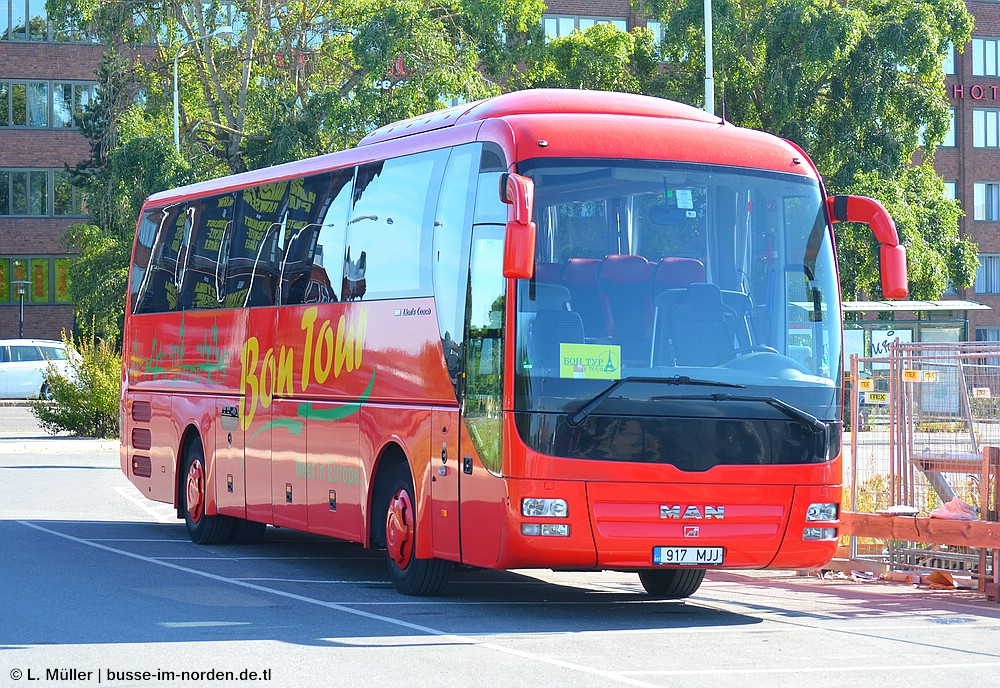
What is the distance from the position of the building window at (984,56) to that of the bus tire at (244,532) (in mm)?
64552

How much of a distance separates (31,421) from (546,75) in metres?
18.1

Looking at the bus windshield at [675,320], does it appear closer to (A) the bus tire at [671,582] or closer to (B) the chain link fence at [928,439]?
(A) the bus tire at [671,582]

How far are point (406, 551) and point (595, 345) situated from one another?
2582 mm

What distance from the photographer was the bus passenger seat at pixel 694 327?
11023mm

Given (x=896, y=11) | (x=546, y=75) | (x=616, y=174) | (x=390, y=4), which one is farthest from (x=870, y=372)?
(x=546, y=75)

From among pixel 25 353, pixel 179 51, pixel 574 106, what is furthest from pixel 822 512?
pixel 25 353

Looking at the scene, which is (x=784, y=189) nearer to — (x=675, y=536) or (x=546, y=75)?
(x=675, y=536)

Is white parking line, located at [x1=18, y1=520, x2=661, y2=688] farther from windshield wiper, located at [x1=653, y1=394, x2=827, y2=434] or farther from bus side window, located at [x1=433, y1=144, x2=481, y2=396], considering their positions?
windshield wiper, located at [x1=653, y1=394, x2=827, y2=434]

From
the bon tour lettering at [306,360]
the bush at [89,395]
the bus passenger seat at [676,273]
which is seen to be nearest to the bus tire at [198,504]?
the bon tour lettering at [306,360]

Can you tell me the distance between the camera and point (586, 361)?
35.6 feet

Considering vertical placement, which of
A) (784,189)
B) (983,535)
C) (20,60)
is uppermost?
(20,60)

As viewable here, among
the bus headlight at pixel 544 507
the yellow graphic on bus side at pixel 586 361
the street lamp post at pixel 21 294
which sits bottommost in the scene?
the bus headlight at pixel 544 507

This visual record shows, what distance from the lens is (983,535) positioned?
1310cm

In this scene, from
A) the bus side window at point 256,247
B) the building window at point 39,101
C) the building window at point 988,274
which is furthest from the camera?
the building window at point 988,274
